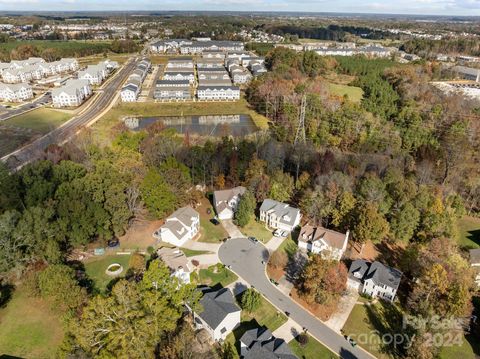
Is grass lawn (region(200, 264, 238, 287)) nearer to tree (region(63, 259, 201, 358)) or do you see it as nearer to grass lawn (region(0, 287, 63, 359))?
tree (region(63, 259, 201, 358))

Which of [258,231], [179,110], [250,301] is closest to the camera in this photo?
[250,301]

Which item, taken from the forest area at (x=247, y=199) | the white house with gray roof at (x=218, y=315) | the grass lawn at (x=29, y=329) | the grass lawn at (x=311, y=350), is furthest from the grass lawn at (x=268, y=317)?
the grass lawn at (x=29, y=329)

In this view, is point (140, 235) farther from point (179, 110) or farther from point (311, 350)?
point (179, 110)

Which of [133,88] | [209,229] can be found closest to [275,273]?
[209,229]

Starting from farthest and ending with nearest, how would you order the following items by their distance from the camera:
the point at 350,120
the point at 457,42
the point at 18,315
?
the point at 457,42 < the point at 350,120 < the point at 18,315

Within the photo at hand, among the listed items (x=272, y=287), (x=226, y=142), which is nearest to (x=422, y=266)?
(x=272, y=287)

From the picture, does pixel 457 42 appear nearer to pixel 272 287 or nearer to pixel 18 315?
pixel 272 287
